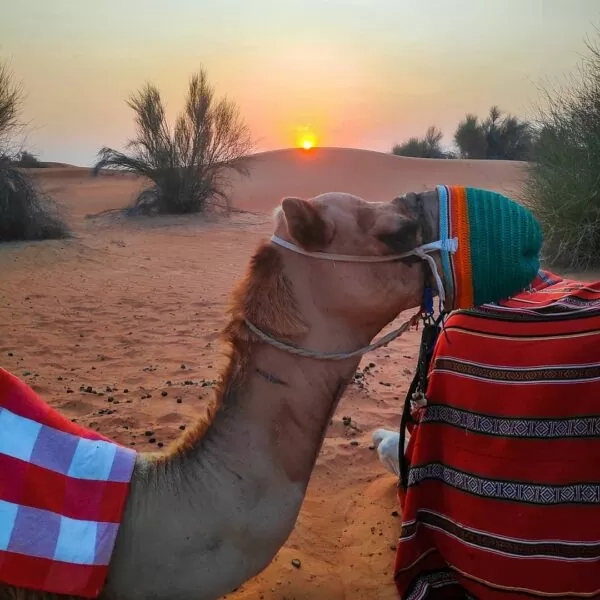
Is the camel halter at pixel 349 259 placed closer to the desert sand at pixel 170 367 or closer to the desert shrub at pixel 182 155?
the desert sand at pixel 170 367

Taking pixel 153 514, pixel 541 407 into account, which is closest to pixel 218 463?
pixel 153 514

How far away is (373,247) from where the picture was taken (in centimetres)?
174

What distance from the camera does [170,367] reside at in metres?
4.96

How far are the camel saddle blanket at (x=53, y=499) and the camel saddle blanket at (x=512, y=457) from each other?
122 cm

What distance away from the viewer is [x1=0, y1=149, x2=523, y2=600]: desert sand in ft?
9.01

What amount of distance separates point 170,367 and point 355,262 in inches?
138

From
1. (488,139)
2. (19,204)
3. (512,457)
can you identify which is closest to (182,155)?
(19,204)

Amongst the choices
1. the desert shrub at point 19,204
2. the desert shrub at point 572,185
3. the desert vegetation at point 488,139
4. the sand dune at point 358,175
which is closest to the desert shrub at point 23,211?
the desert shrub at point 19,204

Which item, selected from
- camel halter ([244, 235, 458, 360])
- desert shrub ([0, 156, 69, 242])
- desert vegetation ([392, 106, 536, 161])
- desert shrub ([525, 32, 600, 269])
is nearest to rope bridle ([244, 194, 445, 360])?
camel halter ([244, 235, 458, 360])

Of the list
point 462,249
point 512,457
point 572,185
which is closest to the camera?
point 462,249

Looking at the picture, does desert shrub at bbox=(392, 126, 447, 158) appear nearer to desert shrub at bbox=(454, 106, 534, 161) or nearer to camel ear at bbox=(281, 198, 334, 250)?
desert shrub at bbox=(454, 106, 534, 161)

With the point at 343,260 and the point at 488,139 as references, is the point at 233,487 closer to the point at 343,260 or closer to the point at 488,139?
the point at 343,260

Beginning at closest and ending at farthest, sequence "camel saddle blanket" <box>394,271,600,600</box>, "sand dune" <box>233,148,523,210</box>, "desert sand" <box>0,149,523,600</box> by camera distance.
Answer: "camel saddle blanket" <box>394,271,600,600</box>
"desert sand" <box>0,149,523,600</box>
"sand dune" <box>233,148,523,210</box>

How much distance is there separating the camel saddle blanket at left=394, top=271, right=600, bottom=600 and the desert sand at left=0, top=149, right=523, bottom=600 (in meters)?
0.39
